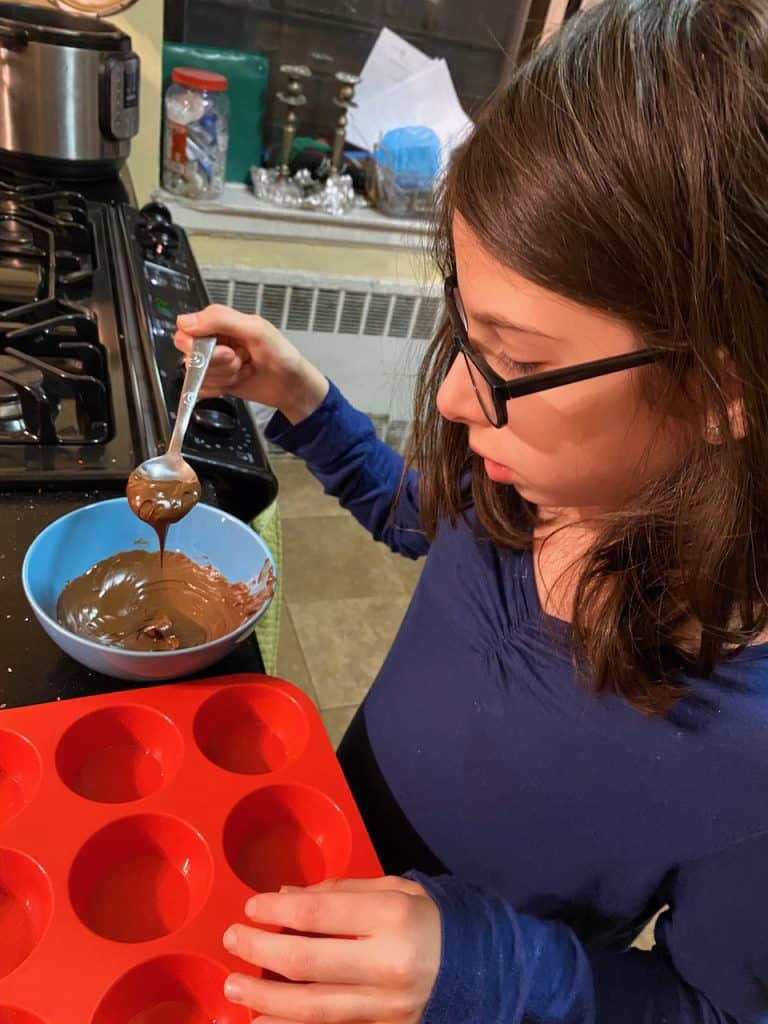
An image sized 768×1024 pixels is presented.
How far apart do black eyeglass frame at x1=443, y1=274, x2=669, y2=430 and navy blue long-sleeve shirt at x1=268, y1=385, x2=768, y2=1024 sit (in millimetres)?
216

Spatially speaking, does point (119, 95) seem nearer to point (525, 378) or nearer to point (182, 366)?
point (182, 366)

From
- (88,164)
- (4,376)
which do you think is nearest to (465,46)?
(88,164)

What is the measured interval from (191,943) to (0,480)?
1.53ft

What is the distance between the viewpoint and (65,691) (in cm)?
64

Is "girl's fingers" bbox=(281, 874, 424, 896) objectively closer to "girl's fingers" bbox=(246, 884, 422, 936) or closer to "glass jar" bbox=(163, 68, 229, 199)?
"girl's fingers" bbox=(246, 884, 422, 936)

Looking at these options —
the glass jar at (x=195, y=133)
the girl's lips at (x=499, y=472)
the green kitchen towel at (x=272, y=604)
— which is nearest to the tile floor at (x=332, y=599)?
the green kitchen towel at (x=272, y=604)

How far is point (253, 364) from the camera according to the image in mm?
914

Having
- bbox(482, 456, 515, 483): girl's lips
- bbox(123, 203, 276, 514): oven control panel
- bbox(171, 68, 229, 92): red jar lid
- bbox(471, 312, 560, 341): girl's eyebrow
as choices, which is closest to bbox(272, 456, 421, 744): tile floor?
bbox(123, 203, 276, 514): oven control panel

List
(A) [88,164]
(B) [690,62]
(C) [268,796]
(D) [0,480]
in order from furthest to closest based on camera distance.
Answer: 1. (A) [88,164]
2. (D) [0,480]
3. (C) [268,796]
4. (B) [690,62]

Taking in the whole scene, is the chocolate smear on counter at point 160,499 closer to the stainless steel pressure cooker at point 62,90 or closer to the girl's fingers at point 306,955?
the girl's fingers at point 306,955

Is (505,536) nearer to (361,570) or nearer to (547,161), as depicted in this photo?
(547,161)

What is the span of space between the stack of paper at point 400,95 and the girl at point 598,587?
1.76m

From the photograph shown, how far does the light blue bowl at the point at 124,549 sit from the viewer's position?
24.1 inches

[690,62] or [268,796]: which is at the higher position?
[690,62]
